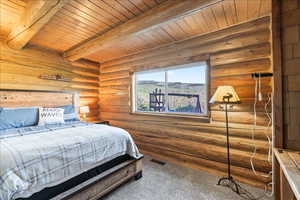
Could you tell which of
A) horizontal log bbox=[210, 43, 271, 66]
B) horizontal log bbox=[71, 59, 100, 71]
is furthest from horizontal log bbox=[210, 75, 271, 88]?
horizontal log bbox=[71, 59, 100, 71]

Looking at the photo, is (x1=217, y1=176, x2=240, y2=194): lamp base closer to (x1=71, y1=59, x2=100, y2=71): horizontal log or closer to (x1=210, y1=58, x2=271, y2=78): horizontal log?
(x1=210, y1=58, x2=271, y2=78): horizontal log

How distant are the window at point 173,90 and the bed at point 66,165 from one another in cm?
132

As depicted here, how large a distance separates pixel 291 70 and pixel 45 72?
4.16 meters

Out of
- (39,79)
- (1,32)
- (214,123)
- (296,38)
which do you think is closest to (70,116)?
(39,79)

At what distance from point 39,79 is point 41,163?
8.27ft

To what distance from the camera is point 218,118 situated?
2270 mm

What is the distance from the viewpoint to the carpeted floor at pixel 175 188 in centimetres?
174

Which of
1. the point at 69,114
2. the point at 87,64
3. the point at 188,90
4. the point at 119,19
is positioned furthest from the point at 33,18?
the point at 188,90

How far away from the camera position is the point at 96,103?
13.6 ft

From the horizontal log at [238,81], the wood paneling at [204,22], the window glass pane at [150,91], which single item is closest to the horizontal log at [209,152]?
the window glass pane at [150,91]

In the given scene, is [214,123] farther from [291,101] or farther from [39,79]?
[39,79]

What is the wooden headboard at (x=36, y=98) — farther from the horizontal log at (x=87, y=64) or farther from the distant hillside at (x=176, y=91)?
the distant hillside at (x=176, y=91)

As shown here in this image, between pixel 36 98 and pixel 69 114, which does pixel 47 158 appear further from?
pixel 36 98

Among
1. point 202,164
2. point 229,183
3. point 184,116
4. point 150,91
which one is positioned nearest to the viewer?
point 229,183
